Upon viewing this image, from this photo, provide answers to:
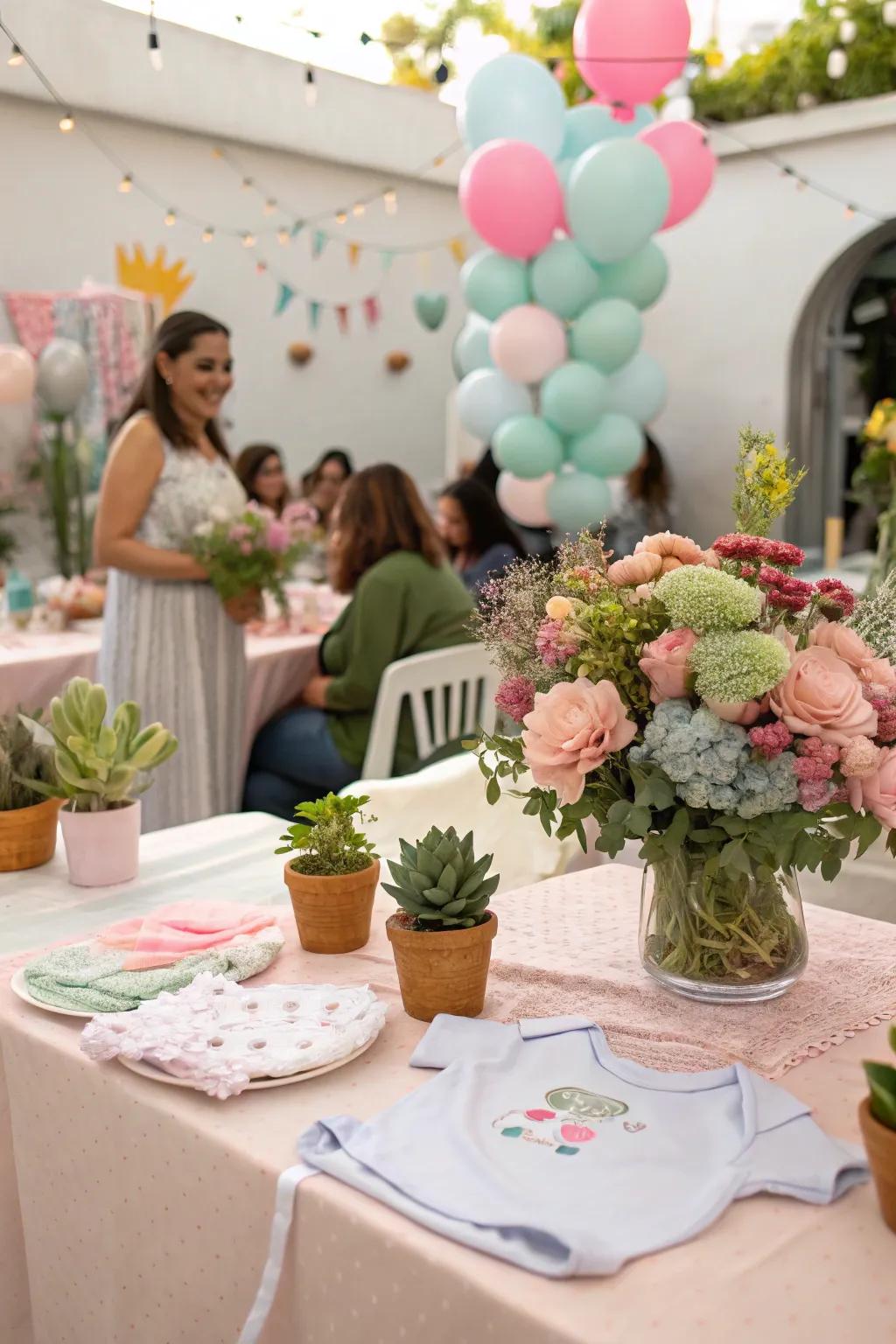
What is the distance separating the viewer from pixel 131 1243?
1176 millimetres

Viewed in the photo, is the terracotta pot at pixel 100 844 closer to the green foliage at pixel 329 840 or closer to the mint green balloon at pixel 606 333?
the green foliage at pixel 329 840

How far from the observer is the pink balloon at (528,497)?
475 cm

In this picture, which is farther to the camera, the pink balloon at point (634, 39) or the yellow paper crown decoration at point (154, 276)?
the yellow paper crown decoration at point (154, 276)

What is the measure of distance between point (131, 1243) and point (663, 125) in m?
4.14

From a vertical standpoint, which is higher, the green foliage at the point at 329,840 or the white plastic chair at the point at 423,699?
the green foliage at the point at 329,840

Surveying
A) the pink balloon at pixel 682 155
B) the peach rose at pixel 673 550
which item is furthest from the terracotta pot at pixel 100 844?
the pink balloon at pixel 682 155

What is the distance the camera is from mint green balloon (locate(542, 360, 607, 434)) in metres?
4.43

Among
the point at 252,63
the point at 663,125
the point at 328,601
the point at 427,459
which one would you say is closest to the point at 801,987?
the point at 328,601

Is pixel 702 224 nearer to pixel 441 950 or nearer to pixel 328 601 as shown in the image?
pixel 328 601

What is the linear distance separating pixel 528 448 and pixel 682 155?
1.11m

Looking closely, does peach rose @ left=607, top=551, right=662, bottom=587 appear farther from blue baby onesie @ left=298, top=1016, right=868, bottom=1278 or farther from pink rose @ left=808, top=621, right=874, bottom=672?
blue baby onesie @ left=298, top=1016, right=868, bottom=1278

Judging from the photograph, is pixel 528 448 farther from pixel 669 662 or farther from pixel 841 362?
pixel 669 662

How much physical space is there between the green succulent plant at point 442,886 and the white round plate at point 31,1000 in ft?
1.06

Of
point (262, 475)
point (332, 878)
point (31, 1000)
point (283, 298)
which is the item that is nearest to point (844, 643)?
point (332, 878)
